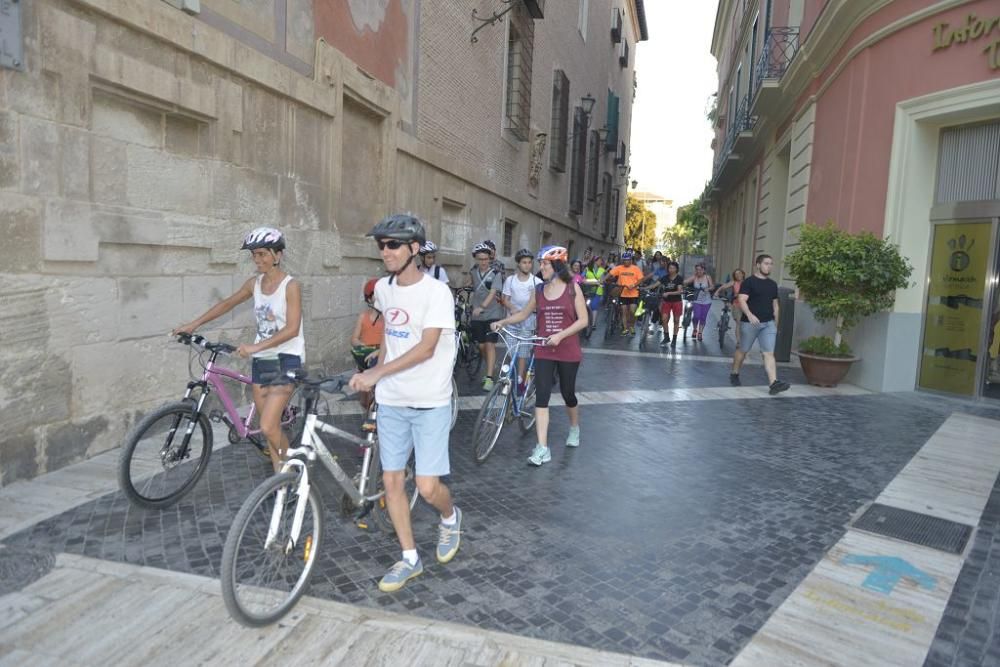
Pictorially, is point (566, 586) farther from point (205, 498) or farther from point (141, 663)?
point (205, 498)

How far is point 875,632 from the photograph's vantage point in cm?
308

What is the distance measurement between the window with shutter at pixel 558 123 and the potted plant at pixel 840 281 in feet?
38.5

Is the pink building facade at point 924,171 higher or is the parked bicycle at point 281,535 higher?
the pink building facade at point 924,171

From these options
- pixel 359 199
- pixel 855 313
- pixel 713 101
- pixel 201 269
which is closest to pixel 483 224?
pixel 359 199

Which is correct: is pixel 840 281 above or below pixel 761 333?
above

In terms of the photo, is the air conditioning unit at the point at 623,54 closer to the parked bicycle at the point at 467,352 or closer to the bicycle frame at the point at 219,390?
the parked bicycle at the point at 467,352

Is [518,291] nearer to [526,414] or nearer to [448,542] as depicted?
[526,414]

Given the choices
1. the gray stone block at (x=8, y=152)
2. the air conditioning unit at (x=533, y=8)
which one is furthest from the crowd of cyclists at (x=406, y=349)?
the air conditioning unit at (x=533, y=8)

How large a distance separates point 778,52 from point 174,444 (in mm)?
16030

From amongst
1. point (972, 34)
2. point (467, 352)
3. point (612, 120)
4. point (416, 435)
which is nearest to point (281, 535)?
point (416, 435)

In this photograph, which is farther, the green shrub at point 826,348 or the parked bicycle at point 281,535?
the green shrub at point 826,348

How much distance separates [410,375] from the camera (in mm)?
3225

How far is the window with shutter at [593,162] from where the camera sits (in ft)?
89.7

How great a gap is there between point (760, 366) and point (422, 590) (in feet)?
31.2
